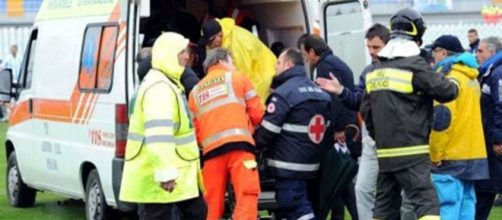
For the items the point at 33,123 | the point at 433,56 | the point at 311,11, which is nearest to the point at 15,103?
→ the point at 33,123

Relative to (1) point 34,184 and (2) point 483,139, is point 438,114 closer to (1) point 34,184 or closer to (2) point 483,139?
(2) point 483,139

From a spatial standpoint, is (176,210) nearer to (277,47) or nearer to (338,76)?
(338,76)

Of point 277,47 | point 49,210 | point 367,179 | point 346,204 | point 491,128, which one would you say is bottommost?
point 49,210

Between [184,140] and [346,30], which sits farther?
[346,30]

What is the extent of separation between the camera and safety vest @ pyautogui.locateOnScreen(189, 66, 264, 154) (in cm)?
869

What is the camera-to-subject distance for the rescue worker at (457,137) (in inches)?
334

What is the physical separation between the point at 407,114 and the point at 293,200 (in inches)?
59.7

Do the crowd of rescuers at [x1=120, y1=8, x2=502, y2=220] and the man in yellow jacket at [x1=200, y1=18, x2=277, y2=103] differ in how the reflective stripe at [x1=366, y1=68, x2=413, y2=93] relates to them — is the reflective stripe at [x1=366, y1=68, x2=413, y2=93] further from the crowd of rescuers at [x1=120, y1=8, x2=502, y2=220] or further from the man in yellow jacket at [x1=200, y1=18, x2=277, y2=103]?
the man in yellow jacket at [x1=200, y1=18, x2=277, y2=103]

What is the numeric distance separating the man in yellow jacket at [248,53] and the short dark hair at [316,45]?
50 centimetres

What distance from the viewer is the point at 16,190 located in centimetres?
1217

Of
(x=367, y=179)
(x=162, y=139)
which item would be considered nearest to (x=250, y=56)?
(x=367, y=179)

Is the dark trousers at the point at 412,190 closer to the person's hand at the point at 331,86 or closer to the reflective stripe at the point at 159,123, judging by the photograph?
the person's hand at the point at 331,86

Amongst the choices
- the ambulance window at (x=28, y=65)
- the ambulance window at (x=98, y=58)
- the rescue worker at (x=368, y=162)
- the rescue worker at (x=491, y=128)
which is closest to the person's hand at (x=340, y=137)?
the rescue worker at (x=368, y=162)

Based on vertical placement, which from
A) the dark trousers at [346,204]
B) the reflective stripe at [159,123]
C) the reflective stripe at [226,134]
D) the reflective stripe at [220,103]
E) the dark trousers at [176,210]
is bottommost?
the dark trousers at [346,204]
